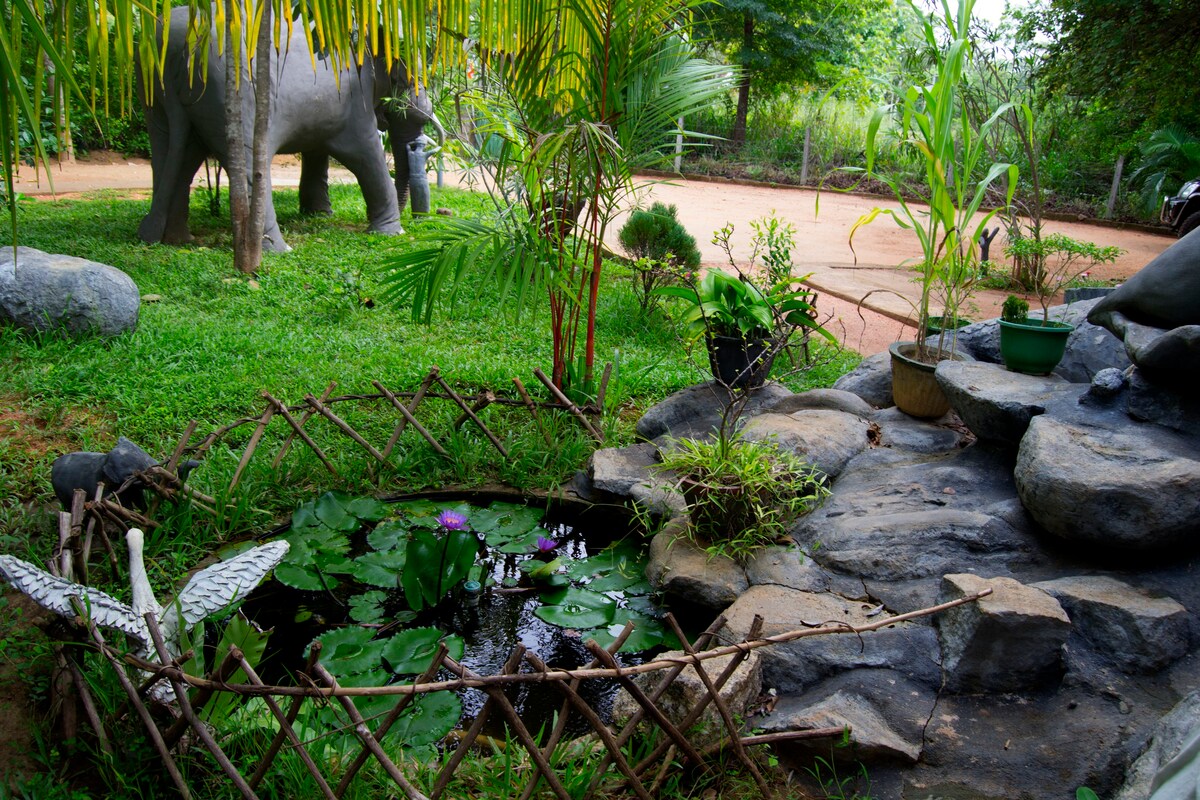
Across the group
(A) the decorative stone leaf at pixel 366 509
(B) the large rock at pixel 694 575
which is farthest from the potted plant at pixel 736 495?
(A) the decorative stone leaf at pixel 366 509

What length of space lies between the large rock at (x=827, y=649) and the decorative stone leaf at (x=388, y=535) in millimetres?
1356

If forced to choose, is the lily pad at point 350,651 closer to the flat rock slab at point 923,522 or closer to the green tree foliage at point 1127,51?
the flat rock slab at point 923,522

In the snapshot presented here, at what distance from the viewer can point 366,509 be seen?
11.6ft

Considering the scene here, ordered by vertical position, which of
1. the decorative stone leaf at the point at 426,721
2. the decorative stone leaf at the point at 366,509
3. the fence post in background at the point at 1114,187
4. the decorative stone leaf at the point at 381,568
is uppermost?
the fence post in background at the point at 1114,187

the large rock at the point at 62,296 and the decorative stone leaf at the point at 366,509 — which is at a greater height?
the large rock at the point at 62,296

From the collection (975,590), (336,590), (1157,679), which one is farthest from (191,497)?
(1157,679)

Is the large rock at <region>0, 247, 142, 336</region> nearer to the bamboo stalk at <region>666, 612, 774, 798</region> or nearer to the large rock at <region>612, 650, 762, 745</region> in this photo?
the large rock at <region>612, 650, 762, 745</region>

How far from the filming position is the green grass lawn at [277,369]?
374 cm

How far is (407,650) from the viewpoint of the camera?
274 centimetres

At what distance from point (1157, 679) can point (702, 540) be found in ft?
4.62

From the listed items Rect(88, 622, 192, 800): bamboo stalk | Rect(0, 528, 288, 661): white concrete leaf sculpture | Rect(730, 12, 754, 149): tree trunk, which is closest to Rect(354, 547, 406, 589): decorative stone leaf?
Rect(0, 528, 288, 661): white concrete leaf sculpture

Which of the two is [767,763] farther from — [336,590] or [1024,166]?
[1024,166]

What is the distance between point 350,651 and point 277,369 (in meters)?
2.36

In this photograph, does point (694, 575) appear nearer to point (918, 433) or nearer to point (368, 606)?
point (368, 606)
